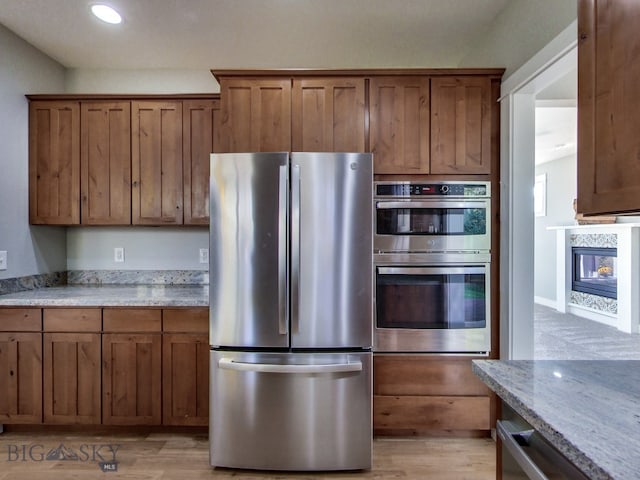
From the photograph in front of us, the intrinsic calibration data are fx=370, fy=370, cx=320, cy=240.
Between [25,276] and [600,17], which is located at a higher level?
[600,17]

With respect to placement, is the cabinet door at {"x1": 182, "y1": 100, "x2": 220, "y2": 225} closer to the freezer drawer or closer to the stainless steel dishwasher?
the freezer drawer

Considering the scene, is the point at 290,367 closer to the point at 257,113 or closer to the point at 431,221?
the point at 431,221

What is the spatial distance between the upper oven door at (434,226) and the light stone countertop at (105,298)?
1228 millimetres

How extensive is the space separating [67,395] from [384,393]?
1990 millimetres

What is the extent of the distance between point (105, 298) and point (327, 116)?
182 centimetres

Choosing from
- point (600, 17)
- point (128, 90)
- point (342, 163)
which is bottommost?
point (342, 163)

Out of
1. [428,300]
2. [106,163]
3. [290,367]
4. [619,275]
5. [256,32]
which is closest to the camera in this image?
[290,367]

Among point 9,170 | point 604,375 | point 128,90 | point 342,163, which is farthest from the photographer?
point 128,90

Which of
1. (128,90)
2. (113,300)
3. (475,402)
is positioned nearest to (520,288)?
(475,402)

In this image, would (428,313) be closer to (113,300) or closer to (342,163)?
(342,163)

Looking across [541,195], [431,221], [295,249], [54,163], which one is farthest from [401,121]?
[541,195]

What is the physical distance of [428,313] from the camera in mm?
2268

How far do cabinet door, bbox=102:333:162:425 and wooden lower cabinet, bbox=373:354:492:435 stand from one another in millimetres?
1382

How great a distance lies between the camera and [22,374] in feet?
7.65
